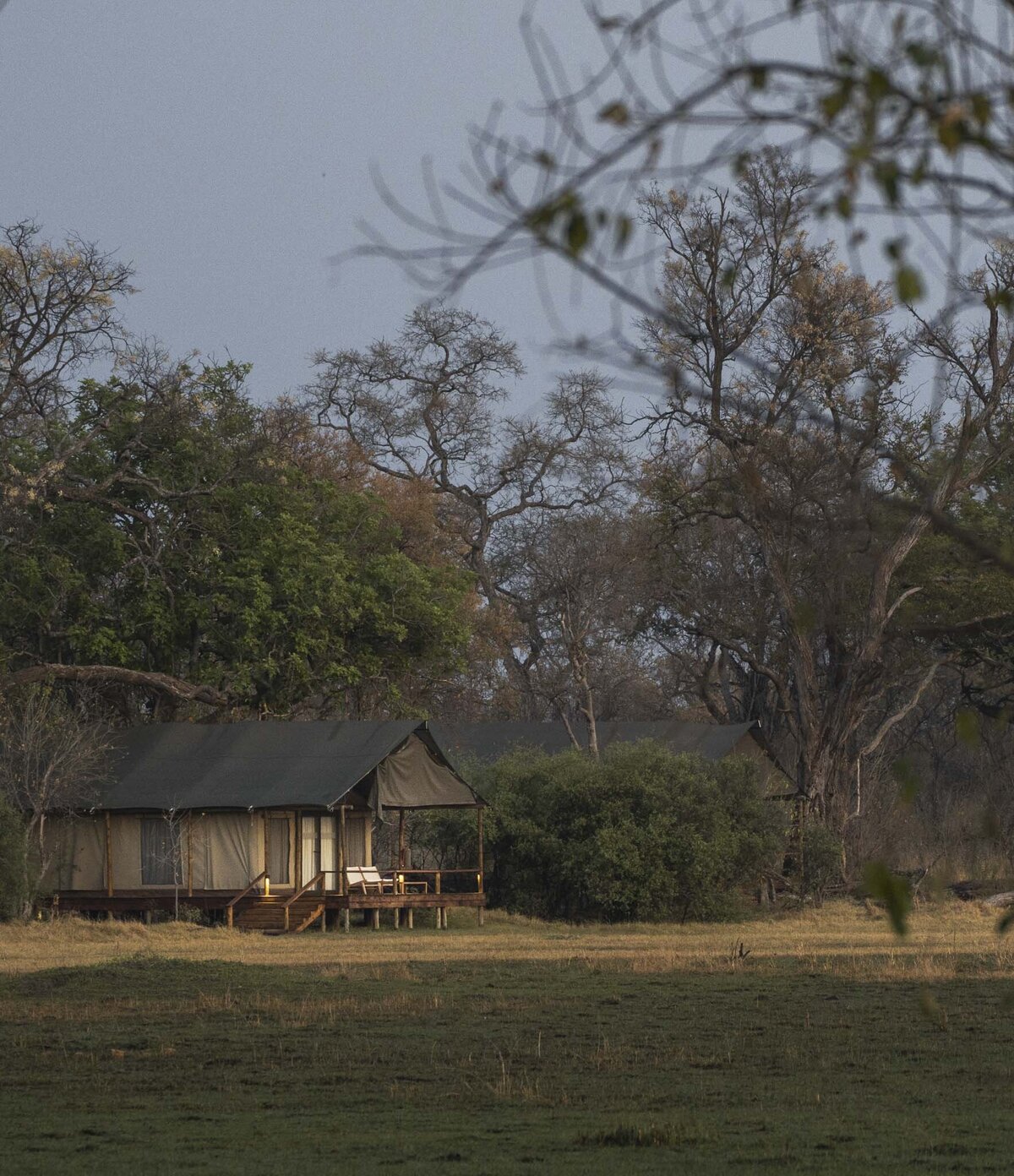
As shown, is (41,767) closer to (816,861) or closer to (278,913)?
(278,913)

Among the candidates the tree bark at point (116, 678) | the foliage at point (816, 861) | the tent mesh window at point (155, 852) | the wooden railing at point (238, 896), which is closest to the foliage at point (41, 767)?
the tree bark at point (116, 678)

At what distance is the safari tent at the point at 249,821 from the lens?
33.7 metres

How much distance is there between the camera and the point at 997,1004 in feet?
58.3

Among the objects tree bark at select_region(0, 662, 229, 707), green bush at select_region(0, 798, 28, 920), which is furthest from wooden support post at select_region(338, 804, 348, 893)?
green bush at select_region(0, 798, 28, 920)

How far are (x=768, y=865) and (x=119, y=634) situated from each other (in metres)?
15.5

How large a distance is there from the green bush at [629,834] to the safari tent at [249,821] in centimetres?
152

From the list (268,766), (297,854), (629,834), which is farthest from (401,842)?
(629,834)

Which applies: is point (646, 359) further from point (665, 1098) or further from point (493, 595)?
point (493, 595)

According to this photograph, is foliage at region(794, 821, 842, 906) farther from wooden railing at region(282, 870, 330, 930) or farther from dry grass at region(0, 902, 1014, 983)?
wooden railing at region(282, 870, 330, 930)

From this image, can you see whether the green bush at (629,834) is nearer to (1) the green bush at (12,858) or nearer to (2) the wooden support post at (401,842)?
(2) the wooden support post at (401,842)

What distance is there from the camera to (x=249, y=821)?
3434cm

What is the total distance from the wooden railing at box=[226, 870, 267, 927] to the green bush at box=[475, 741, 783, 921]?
5.21 meters

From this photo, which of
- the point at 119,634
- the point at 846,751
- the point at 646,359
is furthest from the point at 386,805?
the point at 646,359

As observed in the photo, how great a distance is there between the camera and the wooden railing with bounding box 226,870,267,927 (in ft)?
108
